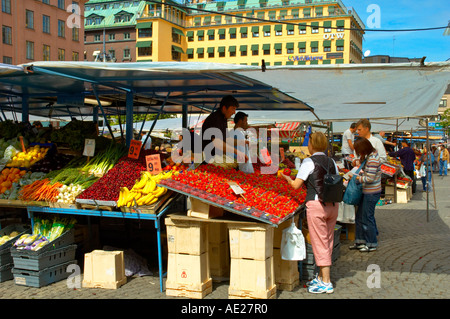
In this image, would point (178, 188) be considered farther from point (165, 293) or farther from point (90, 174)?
point (90, 174)

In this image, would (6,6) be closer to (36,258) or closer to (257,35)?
(257,35)

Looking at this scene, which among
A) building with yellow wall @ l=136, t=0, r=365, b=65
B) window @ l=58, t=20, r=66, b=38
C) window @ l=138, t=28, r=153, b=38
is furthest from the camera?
window @ l=138, t=28, r=153, b=38

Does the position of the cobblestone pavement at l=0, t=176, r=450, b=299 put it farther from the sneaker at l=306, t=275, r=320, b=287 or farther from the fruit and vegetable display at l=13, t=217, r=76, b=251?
the fruit and vegetable display at l=13, t=217, r=76, b=251

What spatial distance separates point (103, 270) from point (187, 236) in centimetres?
115

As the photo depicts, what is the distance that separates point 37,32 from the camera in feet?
152

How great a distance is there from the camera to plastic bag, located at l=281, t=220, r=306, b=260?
195 inches

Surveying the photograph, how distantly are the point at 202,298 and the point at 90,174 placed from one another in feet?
7.70

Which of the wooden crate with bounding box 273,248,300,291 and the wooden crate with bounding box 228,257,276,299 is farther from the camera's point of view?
the wooden crate with bounding box 273,248,300,291

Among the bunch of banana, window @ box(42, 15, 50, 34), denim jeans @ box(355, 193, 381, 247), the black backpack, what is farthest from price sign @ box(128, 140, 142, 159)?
window @ box(42, 15, 50, 34)

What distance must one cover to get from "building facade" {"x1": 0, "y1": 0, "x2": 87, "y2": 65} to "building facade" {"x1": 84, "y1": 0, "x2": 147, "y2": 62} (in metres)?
24.4

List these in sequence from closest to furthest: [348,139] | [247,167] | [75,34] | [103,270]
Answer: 1. [103,270]
2. [247,167]
3. [348,139]
4. [75,34]

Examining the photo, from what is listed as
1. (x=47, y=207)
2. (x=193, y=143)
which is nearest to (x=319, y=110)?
(x=193, y=143)

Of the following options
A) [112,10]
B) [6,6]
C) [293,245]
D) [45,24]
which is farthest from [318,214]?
[112,10]

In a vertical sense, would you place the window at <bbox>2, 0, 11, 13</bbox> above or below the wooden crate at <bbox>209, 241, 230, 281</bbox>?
above
